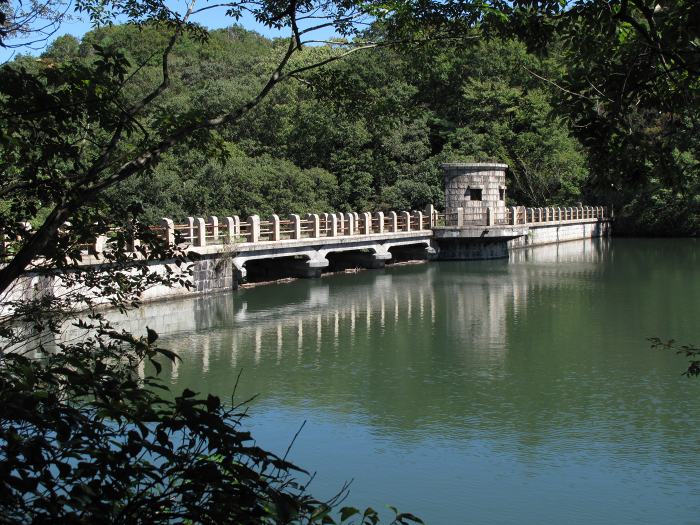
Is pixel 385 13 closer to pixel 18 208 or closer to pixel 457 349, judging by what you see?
pixel 18 208

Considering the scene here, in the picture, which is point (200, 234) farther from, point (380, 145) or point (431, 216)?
point (380, 145)

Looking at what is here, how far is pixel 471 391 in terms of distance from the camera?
11984 mm

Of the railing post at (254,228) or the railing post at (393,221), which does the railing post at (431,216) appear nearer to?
the railing post at (393,221)

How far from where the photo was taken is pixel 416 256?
33.3 meters

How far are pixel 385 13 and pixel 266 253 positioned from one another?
49.9 ft

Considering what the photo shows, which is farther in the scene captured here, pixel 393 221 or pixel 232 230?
pixel 393 221

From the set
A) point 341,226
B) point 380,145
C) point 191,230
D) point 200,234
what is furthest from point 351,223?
point 380,145

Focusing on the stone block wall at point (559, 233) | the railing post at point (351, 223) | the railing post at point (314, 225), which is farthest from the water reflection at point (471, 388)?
the stone block wall at point (559, 233)

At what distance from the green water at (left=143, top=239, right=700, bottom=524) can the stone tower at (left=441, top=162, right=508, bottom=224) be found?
953 cm

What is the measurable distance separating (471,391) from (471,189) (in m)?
22.0

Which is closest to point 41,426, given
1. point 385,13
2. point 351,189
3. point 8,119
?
point 8,119

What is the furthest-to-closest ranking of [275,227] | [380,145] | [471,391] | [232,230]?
1. [380,145]
2. [275,227]
3. [232,230]
4. [471,391]

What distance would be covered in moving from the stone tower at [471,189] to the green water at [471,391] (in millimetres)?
9531

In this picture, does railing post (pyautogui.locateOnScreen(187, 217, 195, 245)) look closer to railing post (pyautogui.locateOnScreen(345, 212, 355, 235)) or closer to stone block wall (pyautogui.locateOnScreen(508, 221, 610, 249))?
railing post (pyautogui.locateOnScreen(345, 212, 355, 235))
